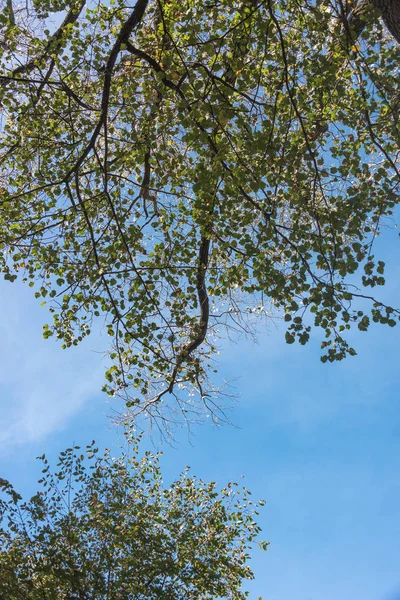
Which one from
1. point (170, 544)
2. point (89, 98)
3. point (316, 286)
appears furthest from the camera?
point (170, 544)

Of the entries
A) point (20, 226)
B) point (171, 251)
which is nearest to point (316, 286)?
point (171, 251)

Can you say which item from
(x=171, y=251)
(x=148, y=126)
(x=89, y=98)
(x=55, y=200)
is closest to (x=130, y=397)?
(x=171, y=251)

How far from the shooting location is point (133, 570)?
409 inches

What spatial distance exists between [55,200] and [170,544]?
7.55m

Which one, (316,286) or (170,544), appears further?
(170,544)

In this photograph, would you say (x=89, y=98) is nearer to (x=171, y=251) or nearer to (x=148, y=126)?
(x=148, y=126)

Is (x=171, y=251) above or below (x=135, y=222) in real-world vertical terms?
below

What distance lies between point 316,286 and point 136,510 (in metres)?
7.83

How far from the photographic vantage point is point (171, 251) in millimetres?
9250

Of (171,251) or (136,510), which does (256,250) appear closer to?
(171,251)

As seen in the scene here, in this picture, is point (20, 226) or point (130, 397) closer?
point (130, 397)

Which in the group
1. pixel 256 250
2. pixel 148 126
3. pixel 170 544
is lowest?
pixel 170 544

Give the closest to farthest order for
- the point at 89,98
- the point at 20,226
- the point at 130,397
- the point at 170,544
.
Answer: the point at 130,397, the point at 20,226, the point at 89,98, the point at 170,544

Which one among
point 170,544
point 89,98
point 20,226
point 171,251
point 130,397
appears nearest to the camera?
point 130,397
